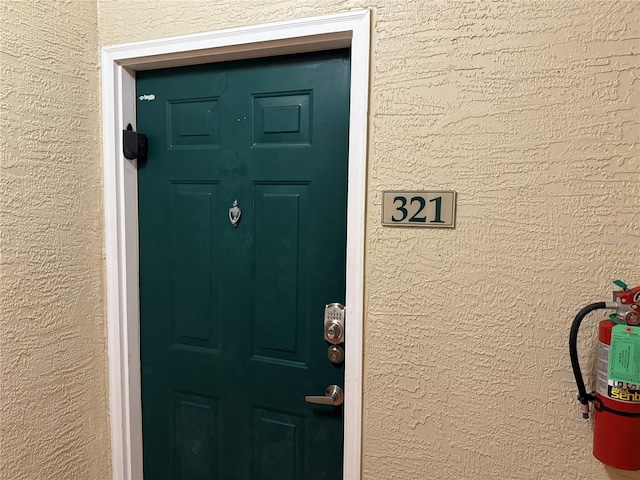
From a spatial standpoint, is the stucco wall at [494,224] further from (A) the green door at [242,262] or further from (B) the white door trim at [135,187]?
(A) the green door at [242,262]

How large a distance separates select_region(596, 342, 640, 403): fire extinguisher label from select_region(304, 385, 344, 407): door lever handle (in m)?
0.71

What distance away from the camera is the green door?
1.34 meters

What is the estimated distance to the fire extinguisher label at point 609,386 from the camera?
948mm

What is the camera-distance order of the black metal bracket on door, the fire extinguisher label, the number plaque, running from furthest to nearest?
1. the black metal bracket on door
2. the number plaque
3. the fire extinguisher label

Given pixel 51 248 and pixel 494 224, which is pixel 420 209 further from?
pixel 51 248

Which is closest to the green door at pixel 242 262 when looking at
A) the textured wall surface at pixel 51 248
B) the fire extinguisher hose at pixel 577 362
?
the textured wall surface at pixel 51 248

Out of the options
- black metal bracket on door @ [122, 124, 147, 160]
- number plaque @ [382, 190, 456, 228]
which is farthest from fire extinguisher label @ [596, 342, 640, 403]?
black metal bracket on door @ [122, 124, 147, 160]

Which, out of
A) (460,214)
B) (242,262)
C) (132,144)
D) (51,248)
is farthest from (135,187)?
(460,214)

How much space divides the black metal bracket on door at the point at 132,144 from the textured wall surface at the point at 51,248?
0.11 m

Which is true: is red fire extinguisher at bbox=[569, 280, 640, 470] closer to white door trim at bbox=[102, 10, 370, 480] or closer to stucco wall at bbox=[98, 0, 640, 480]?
stucco wall at bbox=[98, 0, 640, 480]

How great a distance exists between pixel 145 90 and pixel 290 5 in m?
0.63

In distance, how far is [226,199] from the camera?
1445 millimetres

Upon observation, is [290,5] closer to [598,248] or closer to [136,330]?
[598,248]

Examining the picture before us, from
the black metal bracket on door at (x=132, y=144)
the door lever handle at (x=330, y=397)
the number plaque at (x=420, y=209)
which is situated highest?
the black metal bracket on door at (x=132, y=144)
